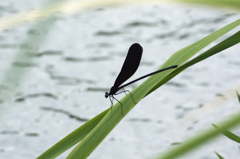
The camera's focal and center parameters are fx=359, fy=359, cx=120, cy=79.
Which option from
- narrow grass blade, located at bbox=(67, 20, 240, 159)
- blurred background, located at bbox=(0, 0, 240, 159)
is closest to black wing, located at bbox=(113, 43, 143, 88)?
narrow grass blade, located at bbox=(67, 20, 240, 159)

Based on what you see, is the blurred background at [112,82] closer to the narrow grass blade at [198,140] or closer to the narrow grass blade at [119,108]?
the narrow grass blade at [119,108]

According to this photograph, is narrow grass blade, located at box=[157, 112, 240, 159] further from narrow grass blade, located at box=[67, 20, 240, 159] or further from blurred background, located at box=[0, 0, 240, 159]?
blurred background, located at box=[0, 0, 240, 159]

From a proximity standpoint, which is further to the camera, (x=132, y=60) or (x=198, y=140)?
(x=132, y=60)

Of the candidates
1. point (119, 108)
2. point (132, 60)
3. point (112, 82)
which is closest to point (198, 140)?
point (119, 108)

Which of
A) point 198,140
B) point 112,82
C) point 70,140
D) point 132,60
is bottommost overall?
point 198,140

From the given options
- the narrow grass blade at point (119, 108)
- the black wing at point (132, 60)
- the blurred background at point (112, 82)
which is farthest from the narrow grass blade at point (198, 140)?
the blurred background at point (112, 82)

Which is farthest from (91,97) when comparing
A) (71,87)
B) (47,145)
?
(47,145)

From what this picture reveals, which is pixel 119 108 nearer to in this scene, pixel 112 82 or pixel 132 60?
pixel 132 60

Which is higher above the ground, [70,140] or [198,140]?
[70,140]

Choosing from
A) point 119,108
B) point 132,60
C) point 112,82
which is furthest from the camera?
point 112,82

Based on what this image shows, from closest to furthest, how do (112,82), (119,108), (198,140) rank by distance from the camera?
1. (198,140)
2. (119,108)
3. (112,82)
